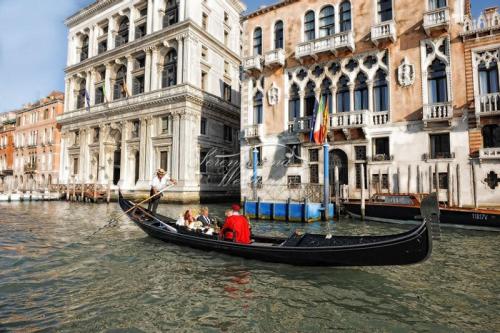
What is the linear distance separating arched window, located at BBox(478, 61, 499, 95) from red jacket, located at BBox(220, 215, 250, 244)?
12.2m

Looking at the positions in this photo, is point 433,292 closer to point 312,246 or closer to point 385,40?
point 312,246

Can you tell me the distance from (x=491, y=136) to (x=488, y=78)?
7.86 feet

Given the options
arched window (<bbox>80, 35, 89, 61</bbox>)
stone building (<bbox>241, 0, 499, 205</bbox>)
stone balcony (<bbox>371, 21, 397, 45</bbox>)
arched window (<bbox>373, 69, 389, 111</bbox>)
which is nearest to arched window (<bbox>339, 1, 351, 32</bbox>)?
stone building (<bbox>241, 0, 499, 205</bbox>)

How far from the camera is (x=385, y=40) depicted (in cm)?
1536

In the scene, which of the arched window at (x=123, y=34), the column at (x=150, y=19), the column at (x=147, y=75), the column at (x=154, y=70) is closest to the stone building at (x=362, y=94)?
the column at (x=154, y=70)

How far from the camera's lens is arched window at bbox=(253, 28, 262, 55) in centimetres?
1988

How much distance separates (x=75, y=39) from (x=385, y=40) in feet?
100

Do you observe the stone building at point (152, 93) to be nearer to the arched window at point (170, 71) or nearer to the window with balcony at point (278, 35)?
the arched window at point (170, 71)

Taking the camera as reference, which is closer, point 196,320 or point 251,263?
point 196,320

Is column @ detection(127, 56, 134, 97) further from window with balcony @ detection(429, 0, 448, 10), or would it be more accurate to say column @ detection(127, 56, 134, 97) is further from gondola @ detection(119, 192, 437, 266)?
gondola @ detection(119, 192, 437, 266)

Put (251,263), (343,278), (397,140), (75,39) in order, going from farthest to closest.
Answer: (75,39) → (397,140) → (251,263) → (343,278)

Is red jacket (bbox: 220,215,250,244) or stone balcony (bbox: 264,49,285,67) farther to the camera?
stone balcony (bbox: 264,49,285,67)

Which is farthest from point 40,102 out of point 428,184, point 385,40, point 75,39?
point 428,184

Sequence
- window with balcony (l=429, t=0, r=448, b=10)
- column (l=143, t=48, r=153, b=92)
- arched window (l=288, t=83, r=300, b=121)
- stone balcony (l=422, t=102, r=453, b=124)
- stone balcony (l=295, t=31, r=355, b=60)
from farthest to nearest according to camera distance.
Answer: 1. column (l=143, t=48, r=153, b=92)
2. arched window (l=288, t=83, r=300, b=121)
3. stone balcony (l=295, t=31, r=355, b=60)
4. window with balcony (l=429, t=0, r=448, b=10)
5. stone balcony (l=422, t=102, r=453, b=124)
